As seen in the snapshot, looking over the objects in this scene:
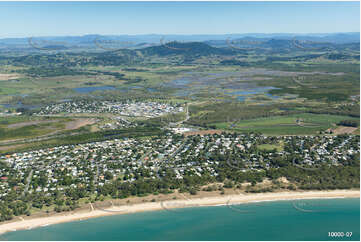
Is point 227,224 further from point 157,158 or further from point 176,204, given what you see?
point 157,158

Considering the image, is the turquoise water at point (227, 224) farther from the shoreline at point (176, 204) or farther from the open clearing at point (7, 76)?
the open clearing at point (7, 76)

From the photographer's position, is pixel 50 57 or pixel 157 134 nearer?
pixel 157 134

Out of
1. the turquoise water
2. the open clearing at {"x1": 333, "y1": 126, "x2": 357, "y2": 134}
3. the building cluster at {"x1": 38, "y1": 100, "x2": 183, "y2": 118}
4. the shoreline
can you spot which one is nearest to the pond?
the building cluster at {"x1": 38, "y1": 100, "x2": 183, "y2": 118}

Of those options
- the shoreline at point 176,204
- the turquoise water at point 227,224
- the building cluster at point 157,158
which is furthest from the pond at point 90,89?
the turquoise water at point 227,224

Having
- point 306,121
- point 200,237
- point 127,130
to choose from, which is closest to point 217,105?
point 306,121

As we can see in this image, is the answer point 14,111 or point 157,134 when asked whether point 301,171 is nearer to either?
point 157,134
